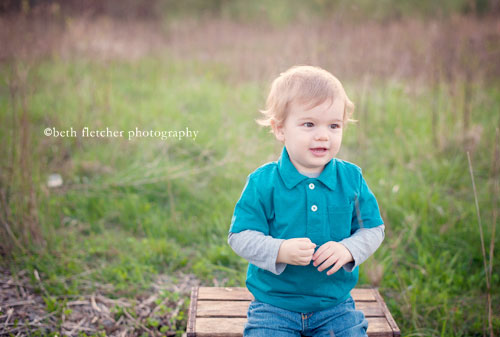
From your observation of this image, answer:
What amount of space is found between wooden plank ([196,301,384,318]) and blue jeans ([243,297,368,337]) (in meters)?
0.24

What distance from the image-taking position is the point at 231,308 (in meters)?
1.94

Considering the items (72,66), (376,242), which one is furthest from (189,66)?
(376,242)

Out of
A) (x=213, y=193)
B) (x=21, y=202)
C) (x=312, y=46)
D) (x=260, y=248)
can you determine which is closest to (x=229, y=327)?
(x=260, y=248)

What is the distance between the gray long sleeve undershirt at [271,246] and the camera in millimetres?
1537

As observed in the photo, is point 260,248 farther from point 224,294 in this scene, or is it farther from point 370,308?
point 370,308

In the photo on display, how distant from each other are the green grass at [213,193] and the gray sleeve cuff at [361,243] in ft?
2.52

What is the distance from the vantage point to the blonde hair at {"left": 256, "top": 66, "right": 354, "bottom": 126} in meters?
1.57

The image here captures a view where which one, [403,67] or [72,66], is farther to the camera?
[72,66]

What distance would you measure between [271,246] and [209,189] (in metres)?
2.00

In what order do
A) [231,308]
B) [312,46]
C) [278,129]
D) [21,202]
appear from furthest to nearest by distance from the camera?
1. [312,46]
2. [21,202]
3. [231,308]
4. [278,129]

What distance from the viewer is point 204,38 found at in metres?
7.62

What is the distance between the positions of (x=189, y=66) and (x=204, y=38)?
1.22m

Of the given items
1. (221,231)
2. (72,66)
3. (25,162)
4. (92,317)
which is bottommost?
(92,317)

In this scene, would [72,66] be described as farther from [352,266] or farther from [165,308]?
[352,266]
